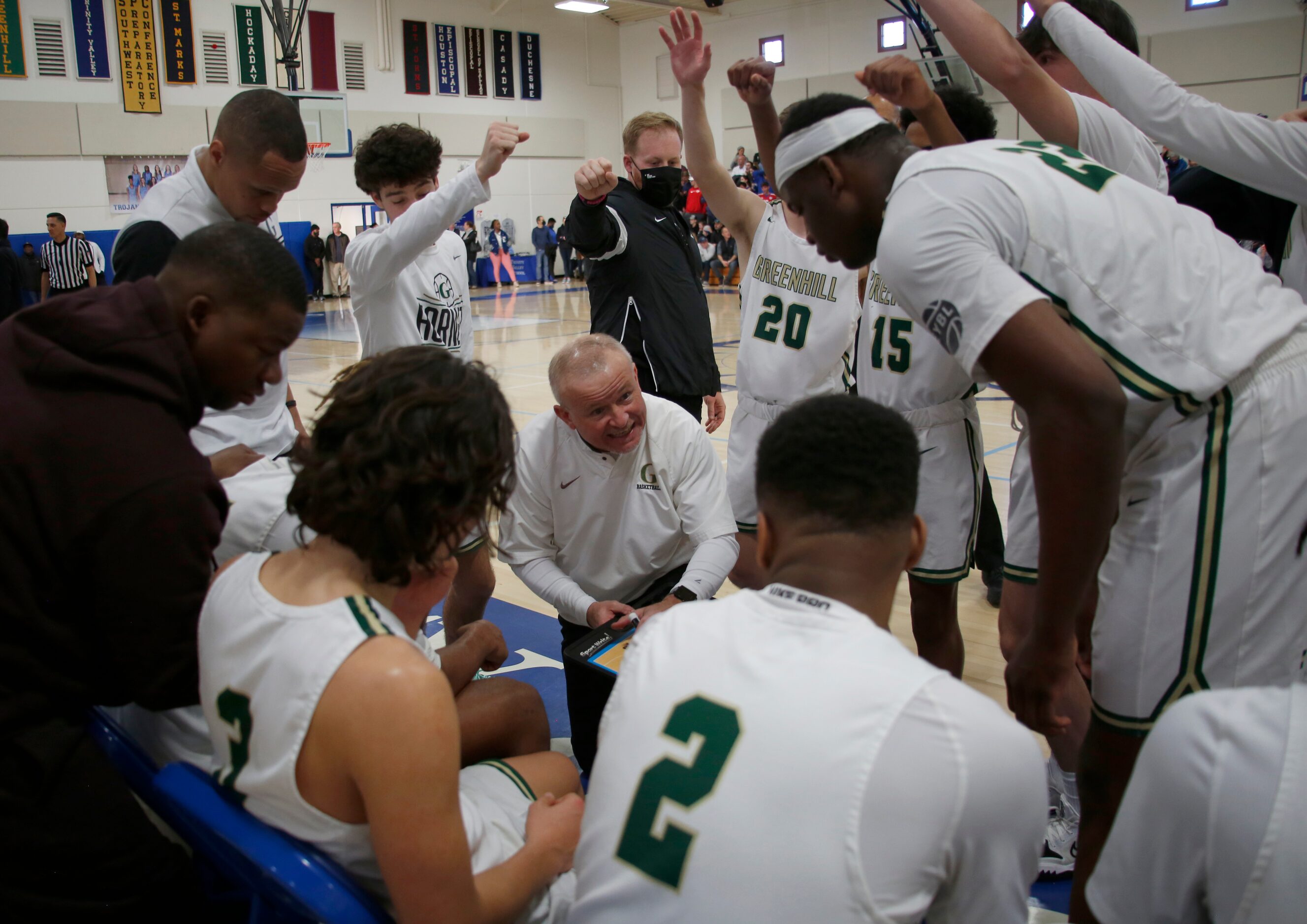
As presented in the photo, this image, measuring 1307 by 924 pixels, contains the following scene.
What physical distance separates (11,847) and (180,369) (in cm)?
76

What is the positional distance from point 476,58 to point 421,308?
2221 cm

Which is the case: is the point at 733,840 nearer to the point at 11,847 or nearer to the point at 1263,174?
the point at 11,847

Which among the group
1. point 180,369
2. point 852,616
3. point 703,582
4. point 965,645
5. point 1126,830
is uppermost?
point 180,369

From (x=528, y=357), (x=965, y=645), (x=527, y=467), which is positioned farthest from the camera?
(x=528, y=357)

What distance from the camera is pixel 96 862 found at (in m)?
1.46

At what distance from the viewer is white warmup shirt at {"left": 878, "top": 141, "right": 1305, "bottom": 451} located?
5.52 ft

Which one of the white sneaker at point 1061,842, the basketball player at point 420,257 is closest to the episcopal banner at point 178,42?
the basketball player at point 420,257

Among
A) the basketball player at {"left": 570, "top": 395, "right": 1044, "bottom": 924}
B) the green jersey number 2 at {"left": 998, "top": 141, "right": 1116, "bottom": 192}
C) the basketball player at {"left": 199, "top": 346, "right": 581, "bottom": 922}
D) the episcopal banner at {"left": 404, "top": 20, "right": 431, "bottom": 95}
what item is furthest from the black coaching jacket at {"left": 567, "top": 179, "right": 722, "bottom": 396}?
the episcopal banner at {"left": 404, "top": 20, "right": 431, "bottom": 95}

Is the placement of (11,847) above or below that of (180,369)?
below

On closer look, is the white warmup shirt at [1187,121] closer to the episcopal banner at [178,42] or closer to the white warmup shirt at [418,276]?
the white warmup shirt at [418,276]

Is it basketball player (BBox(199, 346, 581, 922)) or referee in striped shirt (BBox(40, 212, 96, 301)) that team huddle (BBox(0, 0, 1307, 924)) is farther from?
referee in striped shirt (BBox(40, 212, 96, 301))

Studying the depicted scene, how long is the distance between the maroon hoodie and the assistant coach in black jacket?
2.84m

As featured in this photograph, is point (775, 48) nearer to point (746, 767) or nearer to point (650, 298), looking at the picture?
point (650, 298)

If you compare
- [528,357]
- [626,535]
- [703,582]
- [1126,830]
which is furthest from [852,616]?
[528,357]
